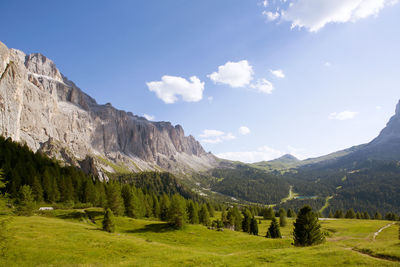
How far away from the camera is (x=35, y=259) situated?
22844mm

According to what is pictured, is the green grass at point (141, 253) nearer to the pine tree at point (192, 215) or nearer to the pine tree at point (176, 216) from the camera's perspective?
the pine tree at point (176, 216)

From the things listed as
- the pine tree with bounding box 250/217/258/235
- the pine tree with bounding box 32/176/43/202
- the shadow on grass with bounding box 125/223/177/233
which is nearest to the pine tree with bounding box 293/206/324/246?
the shadow on grass with bounding box 125/223/177/233

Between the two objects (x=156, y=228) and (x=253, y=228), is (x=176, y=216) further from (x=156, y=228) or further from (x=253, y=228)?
(x=253, y=228)

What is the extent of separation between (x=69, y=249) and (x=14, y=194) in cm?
5646

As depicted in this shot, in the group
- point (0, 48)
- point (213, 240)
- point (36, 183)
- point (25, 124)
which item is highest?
point (0, 48)

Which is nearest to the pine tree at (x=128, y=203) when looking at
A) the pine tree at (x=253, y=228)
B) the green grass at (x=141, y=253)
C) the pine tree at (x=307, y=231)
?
the green grass at (x=141, y=253)

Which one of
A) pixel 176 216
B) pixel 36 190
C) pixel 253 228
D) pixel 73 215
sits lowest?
pixel 253 228

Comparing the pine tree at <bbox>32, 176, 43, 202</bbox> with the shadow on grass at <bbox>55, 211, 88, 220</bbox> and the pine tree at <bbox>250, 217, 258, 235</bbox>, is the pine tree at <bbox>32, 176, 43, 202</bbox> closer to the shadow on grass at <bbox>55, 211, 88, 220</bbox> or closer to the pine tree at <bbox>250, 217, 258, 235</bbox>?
the shadow on grass at <bbox>55, 211, 88, 220</bbox>

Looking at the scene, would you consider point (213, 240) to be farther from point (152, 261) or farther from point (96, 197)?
point (96, 197)

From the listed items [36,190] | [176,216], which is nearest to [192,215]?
[176,216]

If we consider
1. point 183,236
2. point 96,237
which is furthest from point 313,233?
point 96,237

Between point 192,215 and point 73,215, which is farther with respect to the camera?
point 192,215

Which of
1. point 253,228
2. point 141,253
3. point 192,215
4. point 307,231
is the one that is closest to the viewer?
point 141,253

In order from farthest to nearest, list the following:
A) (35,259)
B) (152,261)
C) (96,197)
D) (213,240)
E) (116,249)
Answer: (96,197) < (213,240) < (116,249) < (152,261) < (35,259)
